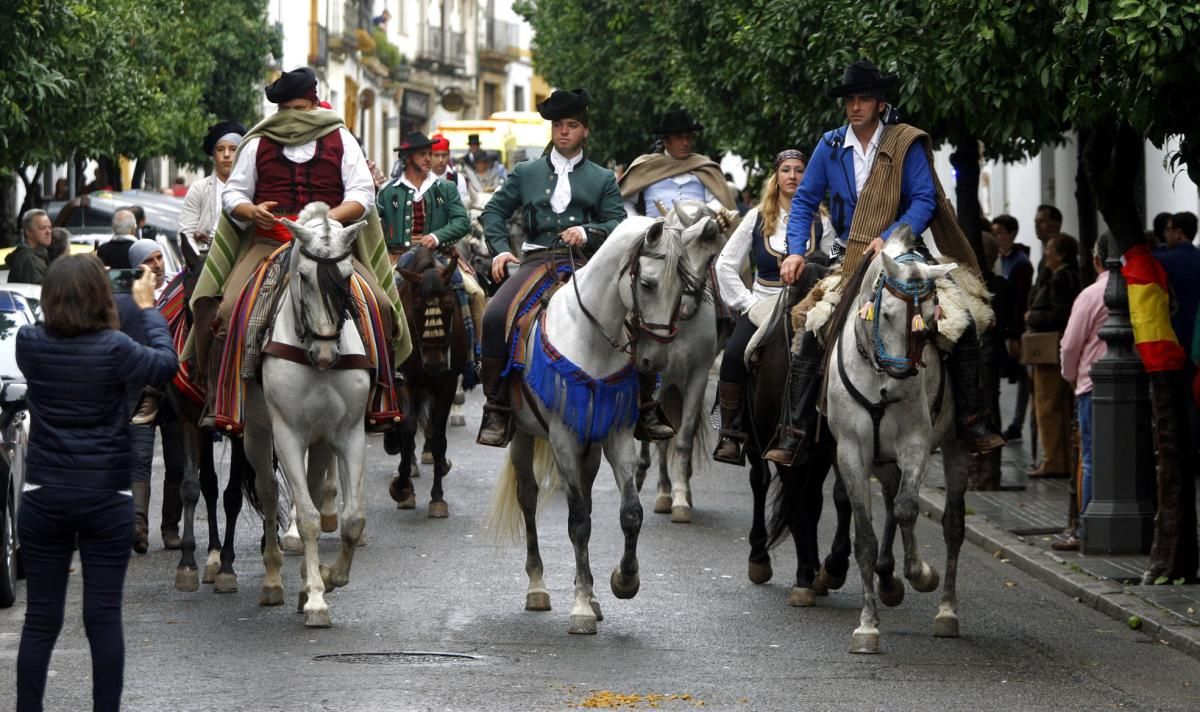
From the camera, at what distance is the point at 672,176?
16.6 m

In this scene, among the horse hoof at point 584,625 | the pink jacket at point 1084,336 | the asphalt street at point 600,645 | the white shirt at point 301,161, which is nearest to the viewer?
the asphalt street at point 600,645

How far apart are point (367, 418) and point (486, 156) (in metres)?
22.4

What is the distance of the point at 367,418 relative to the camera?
11297mm

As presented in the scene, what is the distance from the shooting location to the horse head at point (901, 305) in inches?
387

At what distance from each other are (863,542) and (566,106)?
320 centimetres

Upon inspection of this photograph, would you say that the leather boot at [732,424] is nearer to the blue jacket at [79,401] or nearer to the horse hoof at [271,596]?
the horse hoof at [271,596]

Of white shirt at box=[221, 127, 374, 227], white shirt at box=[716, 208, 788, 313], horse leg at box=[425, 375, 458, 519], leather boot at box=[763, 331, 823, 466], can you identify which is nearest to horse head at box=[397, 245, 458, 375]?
horse leg at box=[425, 375, 458, 519]

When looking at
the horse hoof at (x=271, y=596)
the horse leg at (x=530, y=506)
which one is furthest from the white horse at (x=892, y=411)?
the horse hoof at (x=271, y=596)

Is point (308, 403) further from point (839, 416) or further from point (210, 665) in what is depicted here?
point (839, 416)

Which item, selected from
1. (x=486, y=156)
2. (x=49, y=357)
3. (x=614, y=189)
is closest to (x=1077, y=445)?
(x=614, y=189)

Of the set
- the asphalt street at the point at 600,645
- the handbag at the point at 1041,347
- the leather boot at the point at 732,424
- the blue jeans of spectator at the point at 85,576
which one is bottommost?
the asphalt street at the point at 600,645

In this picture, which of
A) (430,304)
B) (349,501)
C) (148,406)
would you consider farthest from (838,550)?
(430,304)

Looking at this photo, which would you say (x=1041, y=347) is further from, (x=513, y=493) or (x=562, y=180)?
(x=513, y=493)

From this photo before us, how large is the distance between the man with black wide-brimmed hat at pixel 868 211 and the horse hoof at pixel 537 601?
1.37 m
